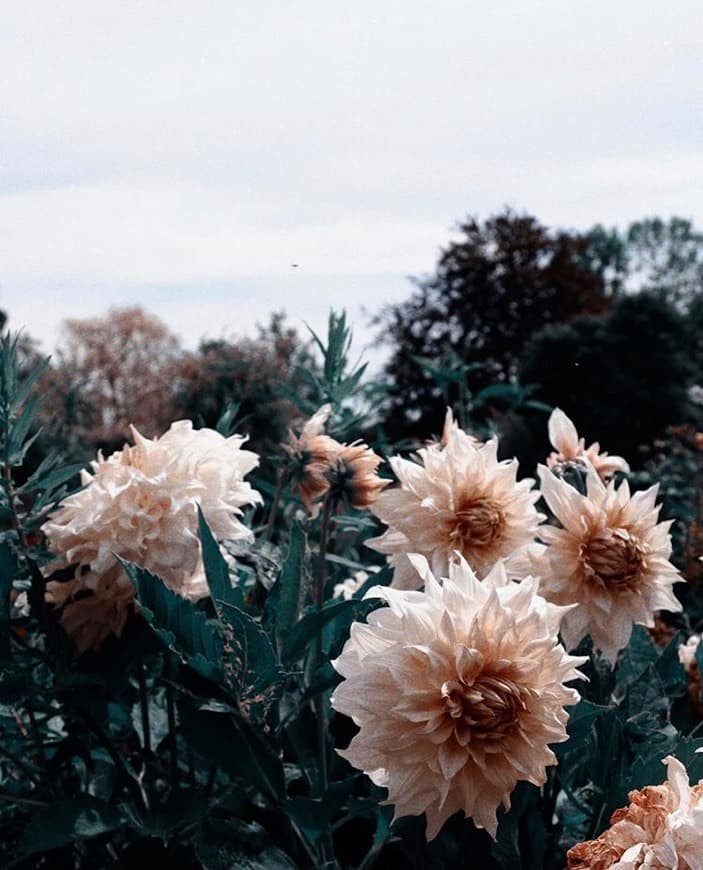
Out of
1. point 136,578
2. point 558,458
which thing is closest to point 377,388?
point 558,458

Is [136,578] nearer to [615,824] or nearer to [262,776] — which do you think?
[262,776]

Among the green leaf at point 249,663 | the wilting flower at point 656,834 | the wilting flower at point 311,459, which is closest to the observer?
the wilting flower at point 656,834

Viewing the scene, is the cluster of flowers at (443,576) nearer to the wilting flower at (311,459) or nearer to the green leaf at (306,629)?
the wilting flower at (311,459)

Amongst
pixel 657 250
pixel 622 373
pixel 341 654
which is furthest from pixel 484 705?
pixel 657 250

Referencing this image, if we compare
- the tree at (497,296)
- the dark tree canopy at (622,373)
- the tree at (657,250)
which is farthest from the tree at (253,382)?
the tree at (657,250)

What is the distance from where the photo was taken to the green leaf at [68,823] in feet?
3.83

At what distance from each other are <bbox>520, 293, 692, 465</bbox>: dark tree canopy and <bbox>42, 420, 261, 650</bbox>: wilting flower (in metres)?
7.57

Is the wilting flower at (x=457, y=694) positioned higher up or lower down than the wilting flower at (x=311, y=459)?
lower down

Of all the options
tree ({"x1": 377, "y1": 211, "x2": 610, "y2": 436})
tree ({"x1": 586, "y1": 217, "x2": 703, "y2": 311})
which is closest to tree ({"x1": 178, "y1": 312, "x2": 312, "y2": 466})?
tree ({"x1": 377, "y1": 211, "x2": 610, "y2": 436})

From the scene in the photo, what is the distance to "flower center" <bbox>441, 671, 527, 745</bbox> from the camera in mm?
904

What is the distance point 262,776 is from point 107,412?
10.8m

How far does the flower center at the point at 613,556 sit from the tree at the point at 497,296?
1176 cm

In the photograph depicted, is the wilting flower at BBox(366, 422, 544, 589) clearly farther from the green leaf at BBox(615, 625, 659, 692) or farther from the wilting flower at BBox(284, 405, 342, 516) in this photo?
the green leaf at BBox(615, 625, 659, 692)

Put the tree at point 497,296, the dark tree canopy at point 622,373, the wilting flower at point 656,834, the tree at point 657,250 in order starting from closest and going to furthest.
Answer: the wilting flower at point 656,834 < the dark tree canopy at point 622,373 < the tree at point 497,296 < the tree at point 657,250
